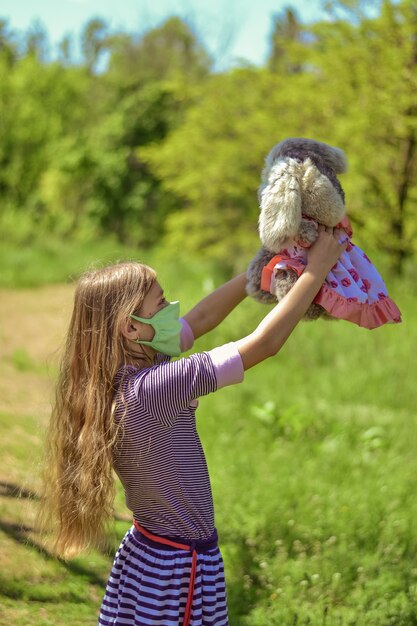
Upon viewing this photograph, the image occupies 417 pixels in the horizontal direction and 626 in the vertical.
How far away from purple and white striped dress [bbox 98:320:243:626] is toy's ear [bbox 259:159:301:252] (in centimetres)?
41

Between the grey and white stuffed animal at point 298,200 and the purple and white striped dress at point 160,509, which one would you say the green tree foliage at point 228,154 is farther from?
the purple and white striped dress at point 160,509

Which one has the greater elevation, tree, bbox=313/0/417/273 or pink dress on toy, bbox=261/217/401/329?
tree, bbox=313/0/417/273

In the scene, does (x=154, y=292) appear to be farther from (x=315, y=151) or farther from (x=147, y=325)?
(x=315, y=151)

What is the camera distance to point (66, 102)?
2139cm

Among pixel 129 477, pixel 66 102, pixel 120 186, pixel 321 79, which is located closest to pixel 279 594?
pixel 129 477

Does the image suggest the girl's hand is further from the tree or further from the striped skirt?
the tree

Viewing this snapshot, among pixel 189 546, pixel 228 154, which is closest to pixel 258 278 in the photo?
pixel 189 546

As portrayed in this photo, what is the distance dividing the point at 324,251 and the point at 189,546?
2.63 ft

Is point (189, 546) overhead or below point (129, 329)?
below

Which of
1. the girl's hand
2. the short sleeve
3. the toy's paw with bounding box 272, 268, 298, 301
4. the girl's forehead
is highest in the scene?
the girl's hand

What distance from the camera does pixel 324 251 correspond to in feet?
6.72

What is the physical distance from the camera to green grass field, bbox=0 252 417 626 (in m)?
3.35

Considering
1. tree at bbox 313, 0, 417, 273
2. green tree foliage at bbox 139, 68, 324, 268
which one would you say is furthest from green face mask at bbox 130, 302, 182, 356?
green tree foliage at bbox 139, 68, 324, 268

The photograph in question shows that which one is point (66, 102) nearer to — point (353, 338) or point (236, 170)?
point (236, 170)
